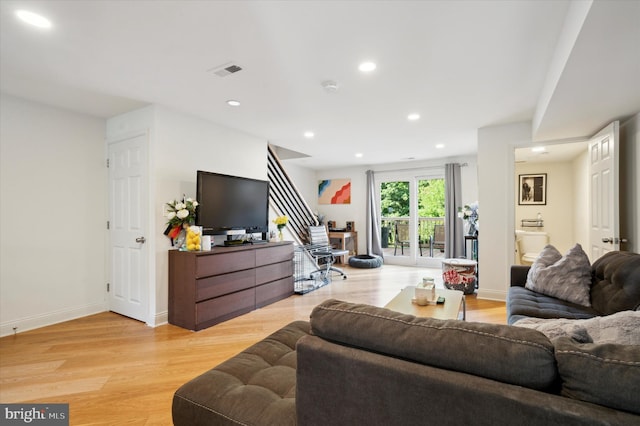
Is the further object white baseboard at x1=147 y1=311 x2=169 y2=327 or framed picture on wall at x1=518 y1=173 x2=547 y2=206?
framed picture on wall at x1=518 y1=173 x2=547 y2=206

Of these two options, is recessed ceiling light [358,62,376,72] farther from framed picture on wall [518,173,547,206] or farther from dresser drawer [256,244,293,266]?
framed picture on wall [518,173,547,206]

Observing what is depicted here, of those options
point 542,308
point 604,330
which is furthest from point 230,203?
point 604,330

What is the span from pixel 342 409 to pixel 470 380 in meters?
0.39

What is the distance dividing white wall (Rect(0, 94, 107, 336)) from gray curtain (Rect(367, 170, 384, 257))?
5190 millimetres

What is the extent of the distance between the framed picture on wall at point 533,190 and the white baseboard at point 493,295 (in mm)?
2878

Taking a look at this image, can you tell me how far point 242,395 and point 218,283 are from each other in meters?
2.22

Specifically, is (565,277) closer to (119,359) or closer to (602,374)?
(602,374)

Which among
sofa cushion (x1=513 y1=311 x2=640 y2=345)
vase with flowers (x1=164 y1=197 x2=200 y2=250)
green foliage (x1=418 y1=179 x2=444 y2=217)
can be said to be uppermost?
green foliage (x1=418 y1=179 x2=444 y2=217)

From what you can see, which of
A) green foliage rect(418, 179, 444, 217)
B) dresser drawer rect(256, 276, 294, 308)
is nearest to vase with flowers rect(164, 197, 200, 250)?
dresser drawer rect(256, 276, 294, 308)

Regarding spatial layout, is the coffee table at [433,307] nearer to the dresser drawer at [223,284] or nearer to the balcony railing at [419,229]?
the dresser drawer at [223,284]

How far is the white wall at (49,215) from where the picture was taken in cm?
297

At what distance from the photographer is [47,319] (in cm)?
319

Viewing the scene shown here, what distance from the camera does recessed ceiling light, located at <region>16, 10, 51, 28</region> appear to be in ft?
5.73

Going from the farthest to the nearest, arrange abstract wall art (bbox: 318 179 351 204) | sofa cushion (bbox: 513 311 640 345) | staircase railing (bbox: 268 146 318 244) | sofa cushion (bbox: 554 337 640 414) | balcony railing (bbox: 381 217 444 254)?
abstract wall art (bbox: 318 179 351 204)
balcony railing (bbox: 381 217 444 254)
staircase railing (bbox: 268 146 318 244)
sofa cushion (bbox: 513 311 640 345)
sofa cushion (bbox: 554 337 640 414)
